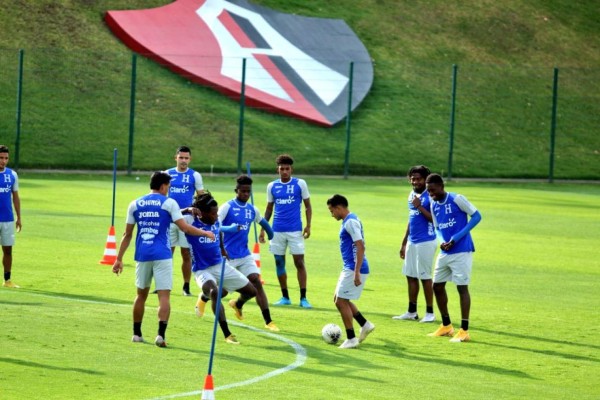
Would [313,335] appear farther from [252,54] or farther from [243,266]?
[252,54]

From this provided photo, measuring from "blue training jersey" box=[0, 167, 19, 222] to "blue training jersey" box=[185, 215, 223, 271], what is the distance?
537 cm

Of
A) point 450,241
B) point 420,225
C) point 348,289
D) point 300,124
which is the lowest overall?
point 348,289

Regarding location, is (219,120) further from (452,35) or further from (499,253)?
(499,253)

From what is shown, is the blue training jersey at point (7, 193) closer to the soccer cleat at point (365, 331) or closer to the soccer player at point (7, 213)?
A: the soccer player at point (7, 213)

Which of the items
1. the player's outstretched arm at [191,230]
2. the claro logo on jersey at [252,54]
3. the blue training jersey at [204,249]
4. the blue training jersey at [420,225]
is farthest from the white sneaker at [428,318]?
the claro logo on jersey at [252,54]

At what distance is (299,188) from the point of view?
21.0 metres

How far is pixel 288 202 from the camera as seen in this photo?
2092 centimetres

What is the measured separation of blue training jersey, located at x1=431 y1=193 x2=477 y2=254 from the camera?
17.6 m

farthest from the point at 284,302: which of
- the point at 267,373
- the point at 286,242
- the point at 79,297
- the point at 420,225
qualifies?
the point at 267,373

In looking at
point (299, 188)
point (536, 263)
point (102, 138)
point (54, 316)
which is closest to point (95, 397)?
point (54, 316)

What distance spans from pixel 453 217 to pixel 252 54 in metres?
39.1

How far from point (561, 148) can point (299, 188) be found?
38.4 m

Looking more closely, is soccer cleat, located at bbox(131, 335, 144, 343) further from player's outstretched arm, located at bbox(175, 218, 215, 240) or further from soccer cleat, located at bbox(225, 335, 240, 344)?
player's outstretched arm, located at bbox(175, 218, 215, 240)

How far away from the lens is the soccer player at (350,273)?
54.1 feet
